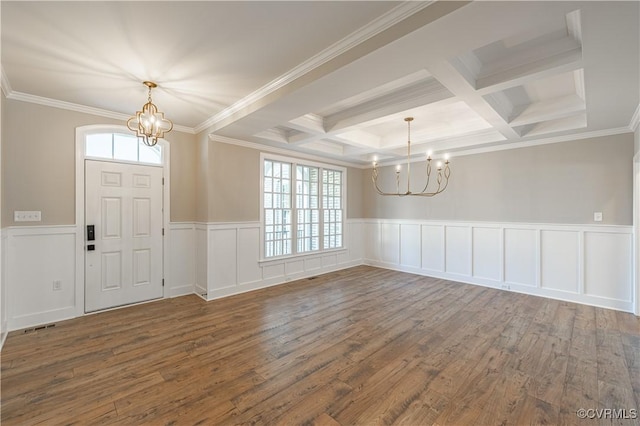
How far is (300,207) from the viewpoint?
5730 mm

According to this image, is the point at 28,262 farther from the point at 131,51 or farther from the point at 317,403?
the point at 317,403

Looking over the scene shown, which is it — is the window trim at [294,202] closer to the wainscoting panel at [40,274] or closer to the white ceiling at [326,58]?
the white ceiling at [326,58]

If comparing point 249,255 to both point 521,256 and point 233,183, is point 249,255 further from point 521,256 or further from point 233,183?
point 521,256

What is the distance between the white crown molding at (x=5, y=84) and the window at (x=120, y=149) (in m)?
0.80

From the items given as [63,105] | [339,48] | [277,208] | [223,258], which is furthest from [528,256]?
[63,105]

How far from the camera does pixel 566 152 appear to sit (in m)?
4.35

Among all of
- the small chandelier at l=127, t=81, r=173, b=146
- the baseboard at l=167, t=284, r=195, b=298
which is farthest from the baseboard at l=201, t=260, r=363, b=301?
the small chandelier at l=127, t=81, r=173, b=146

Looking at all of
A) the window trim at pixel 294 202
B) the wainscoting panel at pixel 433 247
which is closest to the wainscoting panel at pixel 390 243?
the wainscoting panel at pixel 433 247

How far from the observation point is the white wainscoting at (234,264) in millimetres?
4348

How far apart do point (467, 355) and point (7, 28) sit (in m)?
4.75

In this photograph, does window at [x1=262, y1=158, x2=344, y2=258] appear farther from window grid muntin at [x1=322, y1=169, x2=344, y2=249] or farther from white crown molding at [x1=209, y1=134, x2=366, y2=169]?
white crown molding at [x1=209, y1=134, x2=366, y2=169]

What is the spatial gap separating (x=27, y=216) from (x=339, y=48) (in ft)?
13.3

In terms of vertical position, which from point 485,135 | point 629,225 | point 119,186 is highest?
point 485,135

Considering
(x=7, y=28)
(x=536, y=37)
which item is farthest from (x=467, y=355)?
(x=7, y=28)
